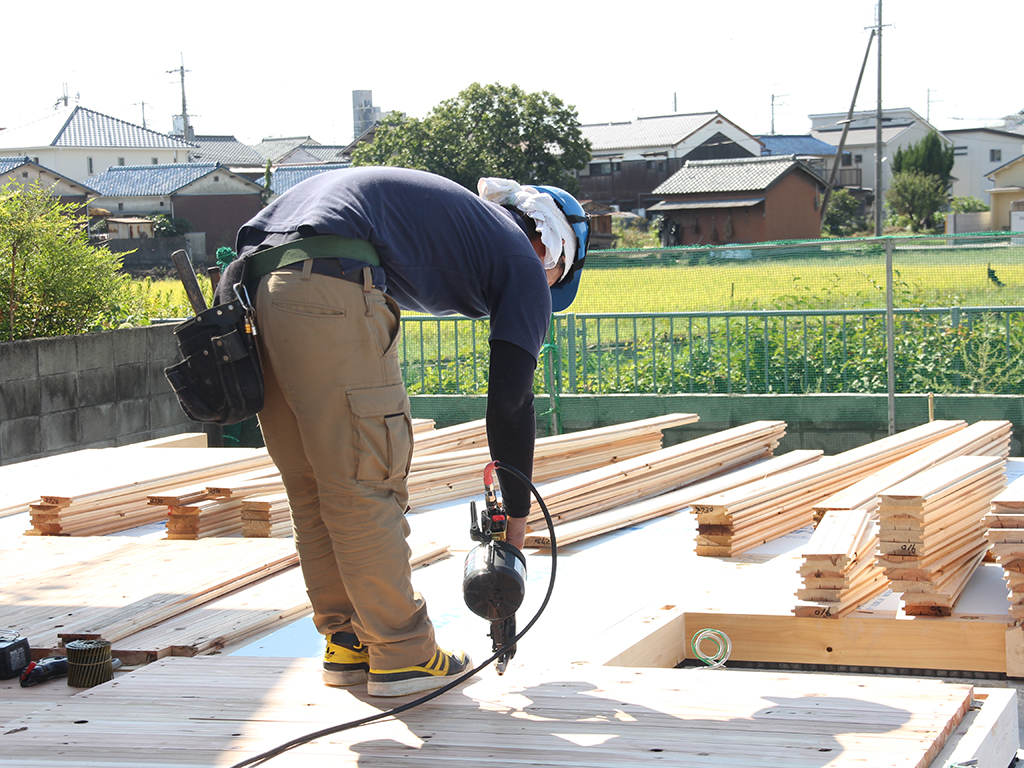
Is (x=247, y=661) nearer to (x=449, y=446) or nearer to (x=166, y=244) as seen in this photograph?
(x=449, y=446)

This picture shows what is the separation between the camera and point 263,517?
5.58m

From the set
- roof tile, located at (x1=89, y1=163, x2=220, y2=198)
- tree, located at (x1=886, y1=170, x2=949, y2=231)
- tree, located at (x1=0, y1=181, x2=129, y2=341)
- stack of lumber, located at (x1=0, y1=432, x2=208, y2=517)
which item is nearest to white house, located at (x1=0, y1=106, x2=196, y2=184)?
roof tile, located at (x1=89, y1=163, x2=220, y2=198)

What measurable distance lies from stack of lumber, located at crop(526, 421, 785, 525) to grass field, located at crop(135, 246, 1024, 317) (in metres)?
2.09

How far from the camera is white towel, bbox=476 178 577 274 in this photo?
9.86 ft

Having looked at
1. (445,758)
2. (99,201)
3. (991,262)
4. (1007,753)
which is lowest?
(1007,753)

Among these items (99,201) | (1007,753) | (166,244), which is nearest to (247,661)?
(1007,753)

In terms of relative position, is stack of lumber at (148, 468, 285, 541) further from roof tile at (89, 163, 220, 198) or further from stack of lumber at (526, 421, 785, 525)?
roof tile at (89, 163, 220, 198)

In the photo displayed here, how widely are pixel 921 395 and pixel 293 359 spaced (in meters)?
6.87

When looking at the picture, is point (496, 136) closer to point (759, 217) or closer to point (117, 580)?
point (759, 217)

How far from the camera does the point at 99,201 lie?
199 feet

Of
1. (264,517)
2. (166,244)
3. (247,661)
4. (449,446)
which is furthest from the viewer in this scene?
(166,244)

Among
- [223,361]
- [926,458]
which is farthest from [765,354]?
[223,361]

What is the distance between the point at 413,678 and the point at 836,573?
2.00 m

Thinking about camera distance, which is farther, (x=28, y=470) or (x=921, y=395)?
(x=921, y=395)
